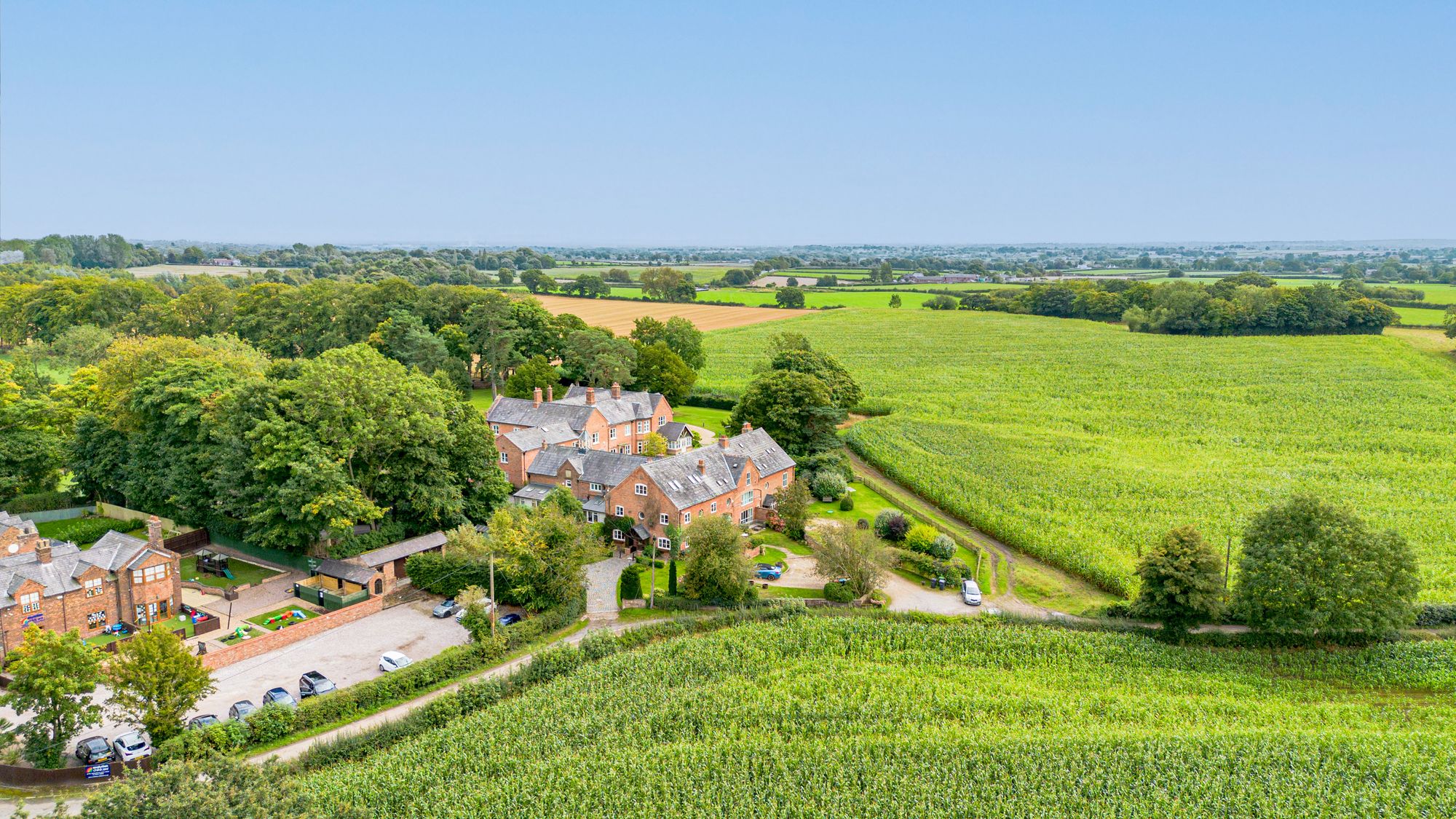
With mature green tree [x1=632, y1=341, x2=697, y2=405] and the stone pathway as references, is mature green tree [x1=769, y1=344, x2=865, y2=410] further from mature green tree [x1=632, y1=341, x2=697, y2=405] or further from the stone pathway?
the stone pathway

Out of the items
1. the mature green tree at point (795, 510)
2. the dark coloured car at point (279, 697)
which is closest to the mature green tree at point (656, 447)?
the mature green tree at point (795, 510)

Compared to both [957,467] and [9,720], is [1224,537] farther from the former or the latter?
[9,720]

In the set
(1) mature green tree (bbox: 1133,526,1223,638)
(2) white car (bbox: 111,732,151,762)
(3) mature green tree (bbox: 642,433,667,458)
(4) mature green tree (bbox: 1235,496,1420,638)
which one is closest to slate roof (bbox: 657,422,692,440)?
(3) mature green tree (bbox: 642,433,667,458)

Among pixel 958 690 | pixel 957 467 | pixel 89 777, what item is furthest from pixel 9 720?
pixel 957 467

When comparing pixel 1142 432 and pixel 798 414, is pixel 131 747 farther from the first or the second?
pixel 1142 432

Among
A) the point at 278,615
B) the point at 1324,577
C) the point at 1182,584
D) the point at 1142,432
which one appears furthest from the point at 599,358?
the point at 1324,577
